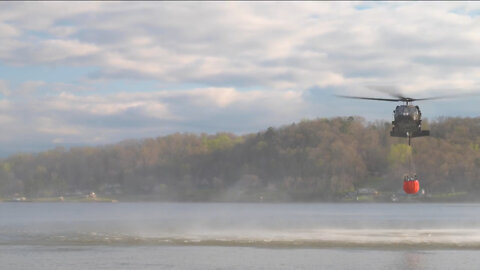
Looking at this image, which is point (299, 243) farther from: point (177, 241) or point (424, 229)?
point (424, 229)

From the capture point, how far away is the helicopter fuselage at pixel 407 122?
51.8 meters

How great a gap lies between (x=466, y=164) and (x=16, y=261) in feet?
491

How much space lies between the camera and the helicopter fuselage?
5181cm

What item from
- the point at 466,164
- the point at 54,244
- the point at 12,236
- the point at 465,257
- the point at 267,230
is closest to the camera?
the point at 465,257

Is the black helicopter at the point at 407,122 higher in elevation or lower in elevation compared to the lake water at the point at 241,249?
higher

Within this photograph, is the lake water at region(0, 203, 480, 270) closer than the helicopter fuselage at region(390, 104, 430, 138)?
No

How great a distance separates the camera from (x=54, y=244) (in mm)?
65250

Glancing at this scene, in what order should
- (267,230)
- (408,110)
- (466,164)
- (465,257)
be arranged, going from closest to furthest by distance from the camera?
(408,110) → (465,257) → (267,230) → (466,164)

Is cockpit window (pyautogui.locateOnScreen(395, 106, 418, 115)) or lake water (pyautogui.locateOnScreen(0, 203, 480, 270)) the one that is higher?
cockpit window (pyautogui.locateOnScreen(395, 106, 418, 115))

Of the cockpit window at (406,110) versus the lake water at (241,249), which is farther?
the lake water at (241,249)

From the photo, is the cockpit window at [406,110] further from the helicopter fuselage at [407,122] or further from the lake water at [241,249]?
the lake water at [241,249]

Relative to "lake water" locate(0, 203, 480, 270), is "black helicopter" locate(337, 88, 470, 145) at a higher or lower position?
higher

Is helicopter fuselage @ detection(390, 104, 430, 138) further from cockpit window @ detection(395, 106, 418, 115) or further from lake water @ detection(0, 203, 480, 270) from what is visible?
lake water @ detection(0, 203, 480, 270)

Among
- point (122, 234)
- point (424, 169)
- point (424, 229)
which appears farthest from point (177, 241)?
point (424, 169)
